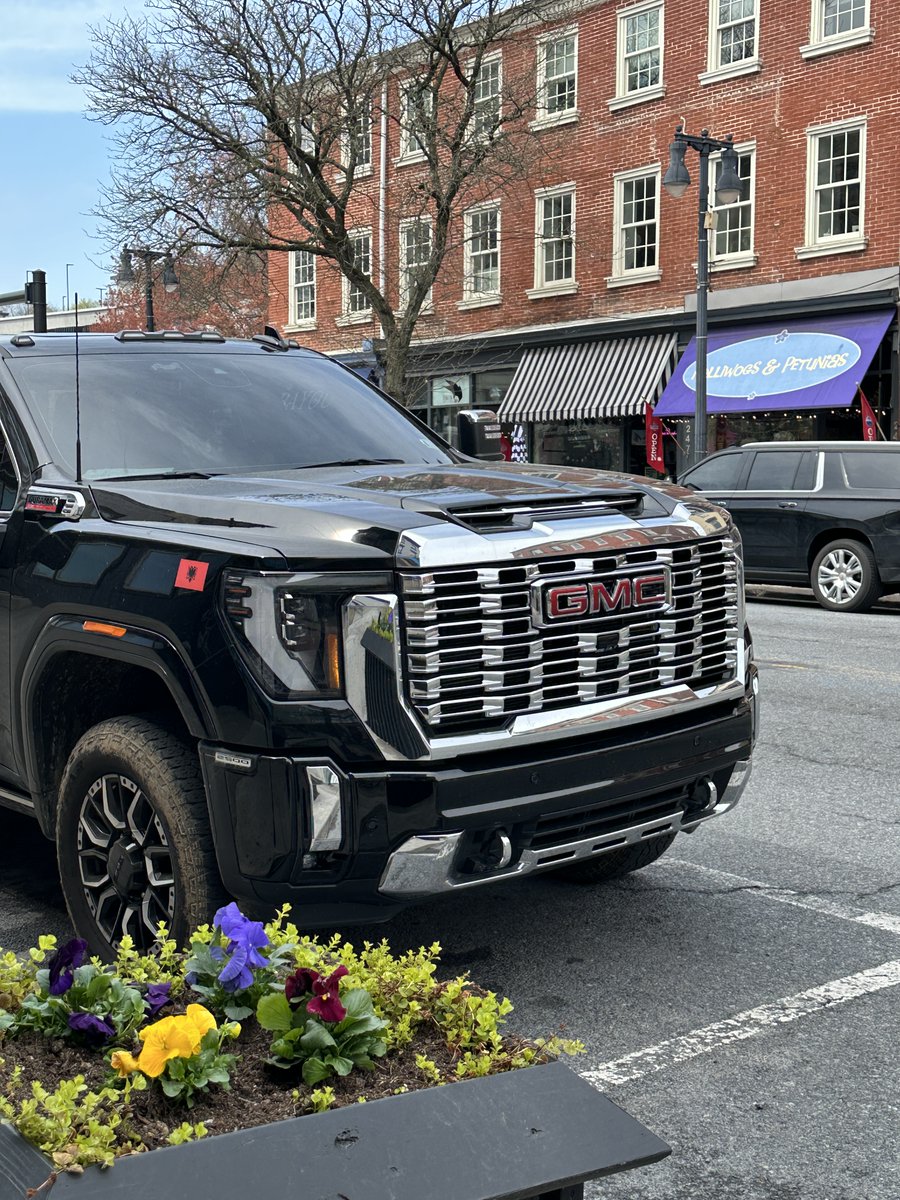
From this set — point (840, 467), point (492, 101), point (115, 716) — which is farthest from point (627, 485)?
point (492, 101)

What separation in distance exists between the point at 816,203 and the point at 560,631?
22.3 metres

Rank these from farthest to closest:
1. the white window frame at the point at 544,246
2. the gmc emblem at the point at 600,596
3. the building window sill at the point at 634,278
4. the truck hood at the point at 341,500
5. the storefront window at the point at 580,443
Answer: the white window frame at the point at 544,246 < the storefront window at the point at 580,443 < the building window sill at the point at 634,278 < the gmc emblem at the point at 600,596 < the truck hood at the point at 341,500

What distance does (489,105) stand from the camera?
89.8 ft

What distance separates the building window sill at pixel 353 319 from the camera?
113 feet

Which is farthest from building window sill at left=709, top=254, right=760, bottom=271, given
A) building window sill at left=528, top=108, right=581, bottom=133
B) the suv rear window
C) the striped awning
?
the suv rear window

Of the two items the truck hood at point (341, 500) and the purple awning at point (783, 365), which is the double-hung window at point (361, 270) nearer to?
the purple awning at point (783, 365)

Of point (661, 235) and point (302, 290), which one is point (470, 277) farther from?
point (302, 290)

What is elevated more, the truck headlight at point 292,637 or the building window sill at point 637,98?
the building window sill at point 637,98

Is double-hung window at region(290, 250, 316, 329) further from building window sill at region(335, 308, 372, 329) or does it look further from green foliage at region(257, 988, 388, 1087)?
green foliage at region(257, 988, 388, 1087)

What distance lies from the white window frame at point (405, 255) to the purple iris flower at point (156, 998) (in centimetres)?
2725

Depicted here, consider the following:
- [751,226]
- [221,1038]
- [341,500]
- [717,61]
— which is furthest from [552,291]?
[221,1038]

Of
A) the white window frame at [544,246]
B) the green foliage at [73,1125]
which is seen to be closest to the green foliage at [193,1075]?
the green foliage at [73,1125]

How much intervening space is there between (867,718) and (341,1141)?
7.31 metres

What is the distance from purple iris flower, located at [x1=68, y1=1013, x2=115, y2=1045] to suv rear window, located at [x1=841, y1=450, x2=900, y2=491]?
14.3 meters
